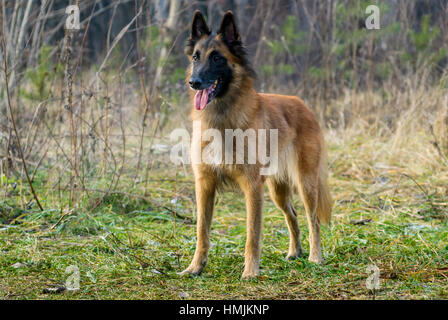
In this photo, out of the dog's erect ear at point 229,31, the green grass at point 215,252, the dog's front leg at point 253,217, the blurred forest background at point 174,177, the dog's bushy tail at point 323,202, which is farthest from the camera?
the dog's bushy tail at point 323,202

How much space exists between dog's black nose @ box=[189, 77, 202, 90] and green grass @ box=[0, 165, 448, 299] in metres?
1.14

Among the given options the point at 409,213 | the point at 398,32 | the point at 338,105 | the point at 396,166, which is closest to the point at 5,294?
the point at 409,213

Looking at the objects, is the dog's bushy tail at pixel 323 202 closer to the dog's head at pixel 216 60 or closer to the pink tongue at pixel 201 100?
the dog's head at pixel 216 60

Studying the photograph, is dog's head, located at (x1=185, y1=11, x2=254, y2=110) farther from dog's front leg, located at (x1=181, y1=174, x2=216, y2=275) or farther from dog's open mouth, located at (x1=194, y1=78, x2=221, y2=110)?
dog's front leg, located at (x1=181, y1=174, x2=216, y2=275)

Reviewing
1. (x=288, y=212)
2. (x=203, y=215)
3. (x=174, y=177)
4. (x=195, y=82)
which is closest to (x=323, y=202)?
(x=288, y=212)

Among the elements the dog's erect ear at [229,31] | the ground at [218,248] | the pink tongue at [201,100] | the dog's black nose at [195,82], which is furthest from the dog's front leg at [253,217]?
the dog's erect ear at [229,31]

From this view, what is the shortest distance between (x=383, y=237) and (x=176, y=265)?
5.43 feet

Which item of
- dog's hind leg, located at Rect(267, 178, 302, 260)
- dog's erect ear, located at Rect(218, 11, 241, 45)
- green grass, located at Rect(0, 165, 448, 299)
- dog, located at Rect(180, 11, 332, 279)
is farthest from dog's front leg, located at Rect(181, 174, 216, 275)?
dog's erect ear, located at Rect(218, 11, 241, 45)

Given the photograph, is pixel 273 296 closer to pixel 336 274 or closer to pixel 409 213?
pixel 336 274

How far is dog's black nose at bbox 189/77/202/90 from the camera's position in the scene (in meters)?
3.32

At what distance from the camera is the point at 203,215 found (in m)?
3.58

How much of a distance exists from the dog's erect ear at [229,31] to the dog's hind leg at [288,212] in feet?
3.97

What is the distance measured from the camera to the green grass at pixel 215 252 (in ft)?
9.78

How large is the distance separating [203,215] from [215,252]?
47 cm
